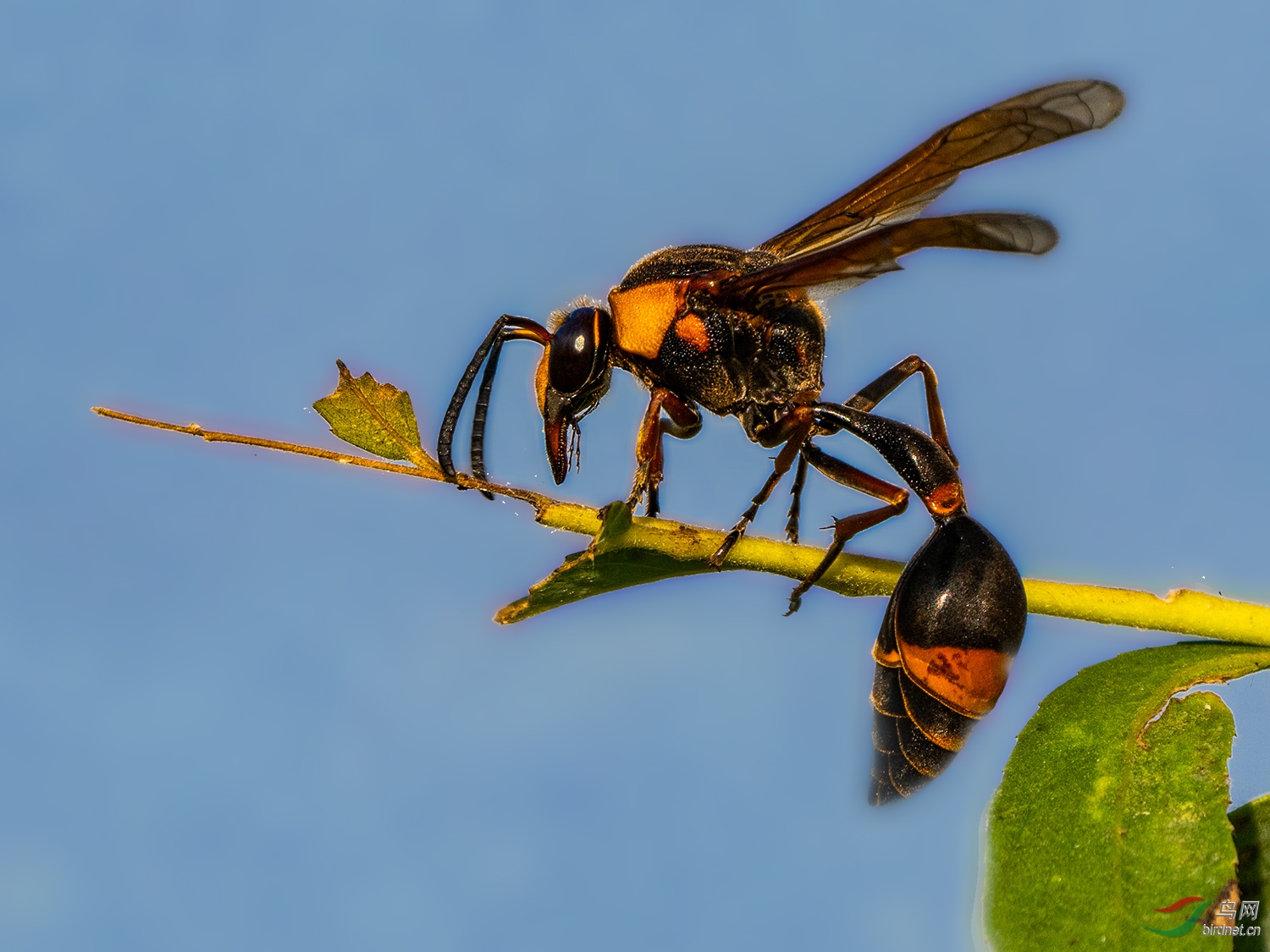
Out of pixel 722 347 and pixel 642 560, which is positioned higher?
pixel 722 347

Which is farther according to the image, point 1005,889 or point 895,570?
point 895,570

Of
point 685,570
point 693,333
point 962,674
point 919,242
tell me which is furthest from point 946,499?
point 693,333

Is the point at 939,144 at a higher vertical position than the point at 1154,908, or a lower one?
higher

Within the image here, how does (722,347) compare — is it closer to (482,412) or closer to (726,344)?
(726,344)

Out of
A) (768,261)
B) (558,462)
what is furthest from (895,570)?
(768,261)

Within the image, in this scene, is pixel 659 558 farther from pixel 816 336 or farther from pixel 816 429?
pixel 816 336

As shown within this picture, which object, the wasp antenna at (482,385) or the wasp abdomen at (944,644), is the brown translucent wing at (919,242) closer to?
the wasp abdomen at (944,644)

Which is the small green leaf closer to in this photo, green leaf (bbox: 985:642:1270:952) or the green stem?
the green stem
